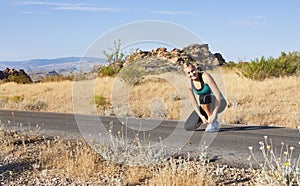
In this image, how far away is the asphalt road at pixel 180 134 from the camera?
7.98 meters

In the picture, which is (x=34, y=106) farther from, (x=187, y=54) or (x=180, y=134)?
(x=180, y=134)

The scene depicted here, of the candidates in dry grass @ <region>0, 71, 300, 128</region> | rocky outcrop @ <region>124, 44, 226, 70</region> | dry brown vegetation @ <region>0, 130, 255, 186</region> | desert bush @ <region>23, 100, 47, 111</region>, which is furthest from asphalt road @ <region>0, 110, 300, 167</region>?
desert bush @ <region>23, 100, 47, 111</region>

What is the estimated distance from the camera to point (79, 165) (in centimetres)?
692

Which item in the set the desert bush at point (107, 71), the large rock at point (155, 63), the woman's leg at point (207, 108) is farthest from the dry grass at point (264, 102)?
the desert bush at point (107, 71)

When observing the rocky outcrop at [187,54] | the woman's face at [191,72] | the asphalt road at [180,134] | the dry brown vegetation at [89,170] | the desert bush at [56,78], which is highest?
the desert bush at [56,78]

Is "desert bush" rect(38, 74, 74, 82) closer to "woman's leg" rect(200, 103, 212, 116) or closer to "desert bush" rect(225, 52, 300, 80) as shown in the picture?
"desert bush" rect(225, 52, 300, 80)

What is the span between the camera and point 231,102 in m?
16.1

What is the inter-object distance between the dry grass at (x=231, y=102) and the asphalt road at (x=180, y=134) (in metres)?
1.14

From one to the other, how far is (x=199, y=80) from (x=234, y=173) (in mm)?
2909

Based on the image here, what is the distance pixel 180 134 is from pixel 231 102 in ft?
20.9

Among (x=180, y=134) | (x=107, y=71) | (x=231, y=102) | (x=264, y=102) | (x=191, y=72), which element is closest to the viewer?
(x=191, y=72)

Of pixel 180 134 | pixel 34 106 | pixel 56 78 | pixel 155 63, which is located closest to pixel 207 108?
pixel 180 134

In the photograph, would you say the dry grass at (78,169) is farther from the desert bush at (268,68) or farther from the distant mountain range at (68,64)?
the desert bush at (268,68)

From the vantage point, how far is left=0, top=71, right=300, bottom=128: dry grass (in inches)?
498
